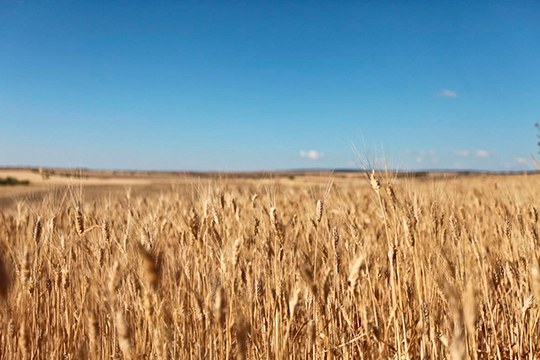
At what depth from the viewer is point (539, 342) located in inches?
75.5

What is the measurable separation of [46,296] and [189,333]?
96 centimetres

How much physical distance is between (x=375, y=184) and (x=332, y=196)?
6.87ft

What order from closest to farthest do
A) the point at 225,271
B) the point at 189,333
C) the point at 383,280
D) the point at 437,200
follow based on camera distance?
the point at 225,271 < the point at 189,333 < the point at 383,280 < the point at 437,200

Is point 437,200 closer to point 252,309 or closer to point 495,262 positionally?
point 495,262

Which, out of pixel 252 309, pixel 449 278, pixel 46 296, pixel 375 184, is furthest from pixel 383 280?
pixel 46 296

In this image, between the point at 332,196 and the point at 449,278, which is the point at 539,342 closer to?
the point at 449,278

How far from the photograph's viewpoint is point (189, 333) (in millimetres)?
1918

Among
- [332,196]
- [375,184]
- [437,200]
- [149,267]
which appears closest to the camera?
[149,267]

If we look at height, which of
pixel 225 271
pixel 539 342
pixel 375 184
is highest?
pixel 375 184

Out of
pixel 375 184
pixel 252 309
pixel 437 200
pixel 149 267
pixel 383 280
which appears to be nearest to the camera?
pixel 149 267

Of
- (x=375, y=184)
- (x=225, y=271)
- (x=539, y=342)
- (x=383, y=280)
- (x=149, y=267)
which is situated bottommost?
(x=539, y=342)

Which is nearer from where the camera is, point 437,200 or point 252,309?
point 252,309

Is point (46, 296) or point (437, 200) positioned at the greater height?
point (437, 200)

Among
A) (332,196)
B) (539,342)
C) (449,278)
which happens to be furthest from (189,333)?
(332,196)
